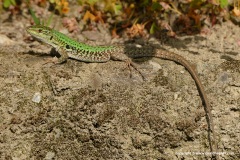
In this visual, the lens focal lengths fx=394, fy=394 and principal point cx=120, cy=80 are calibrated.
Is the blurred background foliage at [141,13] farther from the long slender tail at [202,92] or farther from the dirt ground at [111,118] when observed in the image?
the dirt ground at [111,118]

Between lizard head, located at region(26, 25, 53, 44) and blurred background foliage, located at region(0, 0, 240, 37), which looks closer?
lizard head, located at region(26, 25, 53, 44)

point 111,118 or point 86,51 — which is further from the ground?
point 86,51

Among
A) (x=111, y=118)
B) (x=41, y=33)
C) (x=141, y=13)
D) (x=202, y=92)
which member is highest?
(x=141, y=13)

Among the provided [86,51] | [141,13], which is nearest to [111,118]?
[86,51]

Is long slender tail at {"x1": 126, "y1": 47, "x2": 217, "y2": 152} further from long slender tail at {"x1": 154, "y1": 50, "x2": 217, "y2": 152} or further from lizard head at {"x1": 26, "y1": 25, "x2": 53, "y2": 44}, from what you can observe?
lizard head at {"x1": 26, "y1": 25, "x2": 53, "y2": 44}

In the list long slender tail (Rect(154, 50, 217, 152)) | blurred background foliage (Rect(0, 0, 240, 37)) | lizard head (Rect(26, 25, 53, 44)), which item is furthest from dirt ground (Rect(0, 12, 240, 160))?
blurred background foliage (Rect(0, 0, 240, 37))

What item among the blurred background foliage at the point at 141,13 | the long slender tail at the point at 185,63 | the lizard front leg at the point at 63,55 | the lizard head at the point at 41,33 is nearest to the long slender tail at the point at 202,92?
the long slender tail at the point at 185,63

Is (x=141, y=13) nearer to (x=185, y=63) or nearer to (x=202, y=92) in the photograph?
(x=185, y=63)

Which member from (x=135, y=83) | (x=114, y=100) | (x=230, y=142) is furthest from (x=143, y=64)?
(x=230, y=142)

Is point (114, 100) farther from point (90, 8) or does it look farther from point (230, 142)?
point (90, 8)
